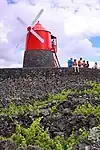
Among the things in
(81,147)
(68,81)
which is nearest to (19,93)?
(68,81)

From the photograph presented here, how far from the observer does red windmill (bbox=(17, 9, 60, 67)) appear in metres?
36.8

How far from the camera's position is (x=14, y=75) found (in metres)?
28.5

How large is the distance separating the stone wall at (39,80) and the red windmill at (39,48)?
8016 millimetres

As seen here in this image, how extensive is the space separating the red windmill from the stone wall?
8.02 m

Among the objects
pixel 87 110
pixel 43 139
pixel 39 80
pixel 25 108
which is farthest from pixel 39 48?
pixel 43 139

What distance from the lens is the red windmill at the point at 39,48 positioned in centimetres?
3675

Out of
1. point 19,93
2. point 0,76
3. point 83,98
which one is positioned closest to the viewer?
point 83,98

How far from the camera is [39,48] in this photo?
3772 centimetres

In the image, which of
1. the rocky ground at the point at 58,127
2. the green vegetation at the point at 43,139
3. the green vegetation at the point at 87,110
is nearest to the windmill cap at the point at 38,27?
the rocky ground at the point at 58,127

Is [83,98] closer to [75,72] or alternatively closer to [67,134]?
[67,134]

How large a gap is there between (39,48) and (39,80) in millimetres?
10609

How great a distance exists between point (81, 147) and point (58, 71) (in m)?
17.7

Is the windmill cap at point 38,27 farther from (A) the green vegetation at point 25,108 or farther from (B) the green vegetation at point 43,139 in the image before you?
(B) the green vegetation at point 43,139

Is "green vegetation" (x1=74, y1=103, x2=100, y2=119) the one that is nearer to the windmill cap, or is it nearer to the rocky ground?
the rocky ground
